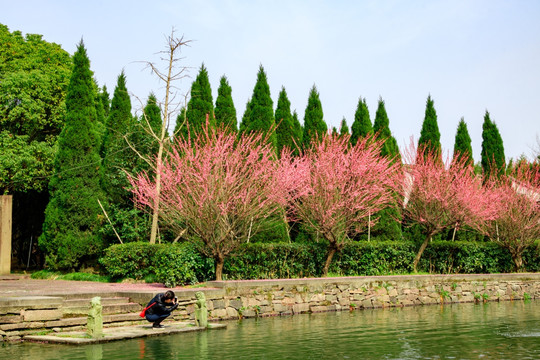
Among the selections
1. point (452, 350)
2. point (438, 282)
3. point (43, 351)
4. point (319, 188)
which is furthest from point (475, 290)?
point (43, 351)

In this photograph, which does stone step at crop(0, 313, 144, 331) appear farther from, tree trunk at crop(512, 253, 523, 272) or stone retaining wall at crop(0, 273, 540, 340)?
tree trunk at crop(512, 253, 523, 272)

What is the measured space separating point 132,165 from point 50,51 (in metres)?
9.13

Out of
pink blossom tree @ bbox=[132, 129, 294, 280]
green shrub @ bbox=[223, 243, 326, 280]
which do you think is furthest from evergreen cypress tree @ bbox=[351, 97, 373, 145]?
pink blossom tree @ bbox=[132, 129, 294, 280]

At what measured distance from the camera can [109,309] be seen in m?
13.8

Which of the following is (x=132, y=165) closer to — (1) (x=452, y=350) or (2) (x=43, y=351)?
(2) (x=43, y=351)

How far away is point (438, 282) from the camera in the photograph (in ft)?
68.1

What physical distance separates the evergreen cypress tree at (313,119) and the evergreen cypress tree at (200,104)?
5803mm

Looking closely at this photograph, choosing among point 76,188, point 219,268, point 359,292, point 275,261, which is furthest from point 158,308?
point 76,188

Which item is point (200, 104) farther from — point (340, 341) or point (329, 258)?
point (340, 341)

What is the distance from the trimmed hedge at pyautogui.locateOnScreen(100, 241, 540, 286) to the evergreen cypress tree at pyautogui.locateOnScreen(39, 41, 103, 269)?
277cm

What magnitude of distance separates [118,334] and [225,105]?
1605cm

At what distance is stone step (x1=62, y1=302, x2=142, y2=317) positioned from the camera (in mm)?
13352

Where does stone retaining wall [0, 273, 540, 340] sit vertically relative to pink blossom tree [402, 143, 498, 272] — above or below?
below

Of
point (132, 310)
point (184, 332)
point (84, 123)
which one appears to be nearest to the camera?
point (184, 332)
